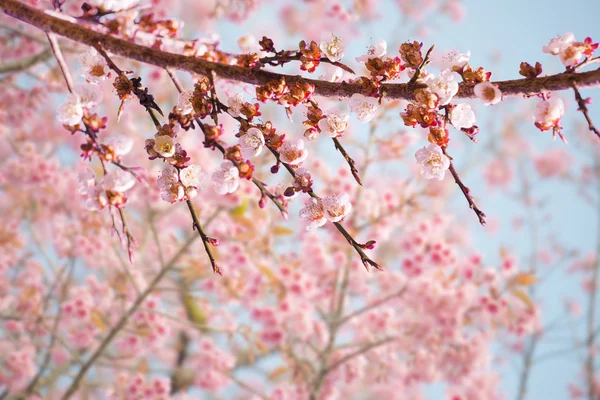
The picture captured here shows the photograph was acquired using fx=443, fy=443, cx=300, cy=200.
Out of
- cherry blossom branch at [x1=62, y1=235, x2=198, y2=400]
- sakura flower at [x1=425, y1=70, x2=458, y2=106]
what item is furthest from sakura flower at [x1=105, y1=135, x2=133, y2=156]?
cherry blossom branch at [x1=62, y1=235, x2=198, y2=400]

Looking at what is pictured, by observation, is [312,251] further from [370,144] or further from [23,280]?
[23,280]

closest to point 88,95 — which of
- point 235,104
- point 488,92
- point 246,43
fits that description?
point 235,104

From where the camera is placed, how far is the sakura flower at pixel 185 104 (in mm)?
1010

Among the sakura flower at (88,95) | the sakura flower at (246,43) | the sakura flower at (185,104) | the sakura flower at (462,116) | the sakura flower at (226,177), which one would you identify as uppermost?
the sakura flower at (246,43)

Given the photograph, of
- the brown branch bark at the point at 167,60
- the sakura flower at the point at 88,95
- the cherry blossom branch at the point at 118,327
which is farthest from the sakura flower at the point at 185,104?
the cherry blossom branch at the point at 118,327

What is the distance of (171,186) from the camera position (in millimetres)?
1055

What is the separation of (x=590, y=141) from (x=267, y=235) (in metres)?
7.61

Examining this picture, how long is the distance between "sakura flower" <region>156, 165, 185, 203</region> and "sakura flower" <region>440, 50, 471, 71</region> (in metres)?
0.67

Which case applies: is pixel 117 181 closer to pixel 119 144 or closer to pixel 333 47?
pixel 119 144

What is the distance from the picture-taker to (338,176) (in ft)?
12.6

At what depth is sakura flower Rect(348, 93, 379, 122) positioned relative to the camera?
1.00 m

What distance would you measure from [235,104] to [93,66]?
37cm

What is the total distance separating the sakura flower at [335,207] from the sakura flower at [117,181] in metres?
0.45

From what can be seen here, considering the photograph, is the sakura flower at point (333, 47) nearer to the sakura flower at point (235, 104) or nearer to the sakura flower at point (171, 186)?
the sakura flower at point (235, 104)
